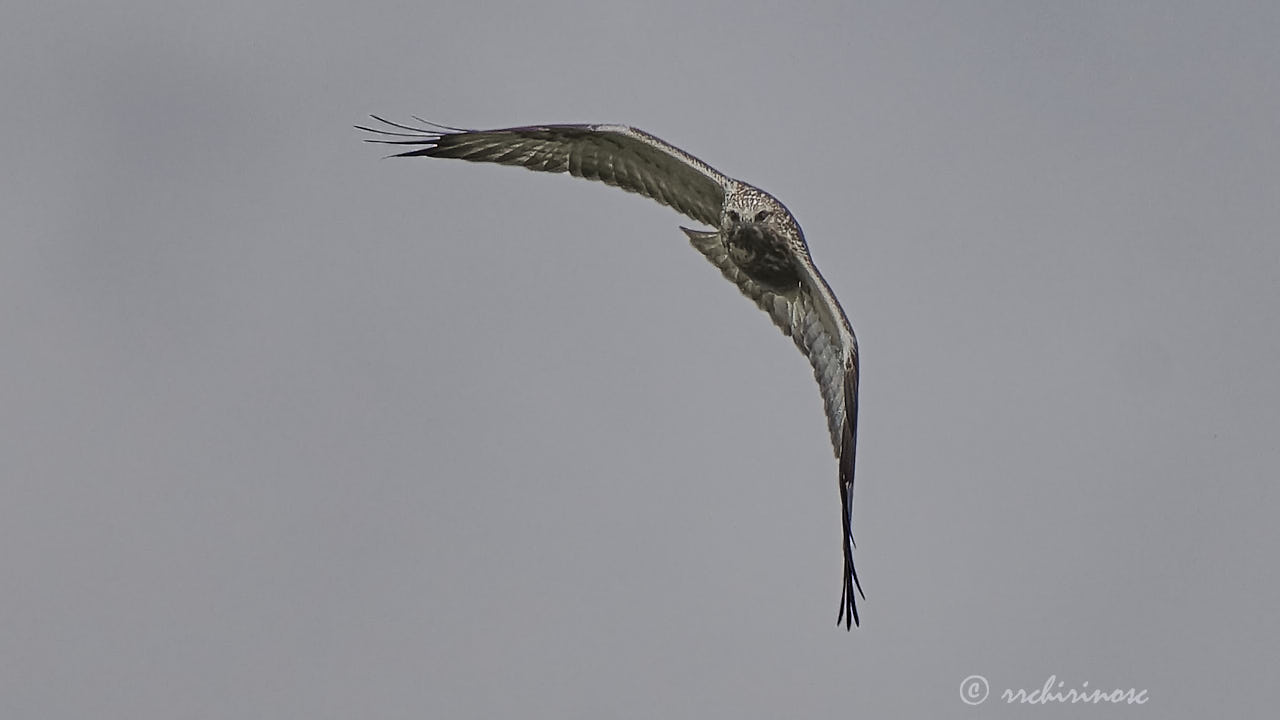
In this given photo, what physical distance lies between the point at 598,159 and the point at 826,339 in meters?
3.24

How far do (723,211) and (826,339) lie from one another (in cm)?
171

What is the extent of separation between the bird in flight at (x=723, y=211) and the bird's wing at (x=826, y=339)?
0.01 metres

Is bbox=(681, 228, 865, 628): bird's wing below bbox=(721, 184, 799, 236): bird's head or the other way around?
below

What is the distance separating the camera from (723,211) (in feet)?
56.7

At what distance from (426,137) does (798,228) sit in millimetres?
4159

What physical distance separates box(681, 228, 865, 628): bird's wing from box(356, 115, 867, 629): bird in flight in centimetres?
1

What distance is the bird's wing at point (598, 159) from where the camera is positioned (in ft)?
57.4

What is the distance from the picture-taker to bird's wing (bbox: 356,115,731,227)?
1750 centimetres

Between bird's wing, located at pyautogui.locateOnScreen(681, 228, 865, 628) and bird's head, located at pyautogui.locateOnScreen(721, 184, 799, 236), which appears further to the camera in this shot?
bird's head, located at pyautogui.locateOnScreen(721, 184, 799, 236)

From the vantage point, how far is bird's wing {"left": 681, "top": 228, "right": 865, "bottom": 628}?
15.4 meters

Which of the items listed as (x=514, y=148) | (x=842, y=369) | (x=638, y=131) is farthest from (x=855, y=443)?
(x=514, y=148)

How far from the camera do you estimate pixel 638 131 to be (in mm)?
17094

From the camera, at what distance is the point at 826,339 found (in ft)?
56.1

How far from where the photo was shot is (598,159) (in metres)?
18.1
